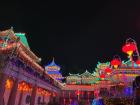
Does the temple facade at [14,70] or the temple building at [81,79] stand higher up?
the temple building at [81,79]

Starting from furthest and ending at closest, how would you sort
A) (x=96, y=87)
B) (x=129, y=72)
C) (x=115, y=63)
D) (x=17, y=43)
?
(x=96, y=87), (x=129, y=72), (x=115, y=63), (x=17, y=43)

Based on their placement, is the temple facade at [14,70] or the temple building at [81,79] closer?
the temple facade at [14,70]

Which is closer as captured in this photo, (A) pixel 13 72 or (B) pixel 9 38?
(A) pixel 13 72

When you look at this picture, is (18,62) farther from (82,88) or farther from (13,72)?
(82,88)

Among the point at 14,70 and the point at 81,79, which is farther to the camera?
the point at 81,79

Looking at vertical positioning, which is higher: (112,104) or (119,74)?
(119,74)

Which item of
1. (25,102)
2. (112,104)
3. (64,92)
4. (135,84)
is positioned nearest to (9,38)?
(25,102)

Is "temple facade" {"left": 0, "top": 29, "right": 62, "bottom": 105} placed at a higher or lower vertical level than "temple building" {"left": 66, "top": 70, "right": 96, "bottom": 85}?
lower

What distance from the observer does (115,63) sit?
13.9 metres

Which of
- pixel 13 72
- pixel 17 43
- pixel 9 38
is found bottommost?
pixel 13 72

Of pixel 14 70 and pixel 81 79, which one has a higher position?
pixel 81 79

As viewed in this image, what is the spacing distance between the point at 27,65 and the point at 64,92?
2794 centimetres

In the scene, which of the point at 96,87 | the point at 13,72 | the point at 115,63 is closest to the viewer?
the point at 13,72

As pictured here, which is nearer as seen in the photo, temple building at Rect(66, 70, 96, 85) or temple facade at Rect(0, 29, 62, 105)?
temple facade at Rect(0, 29, 62, 105)
